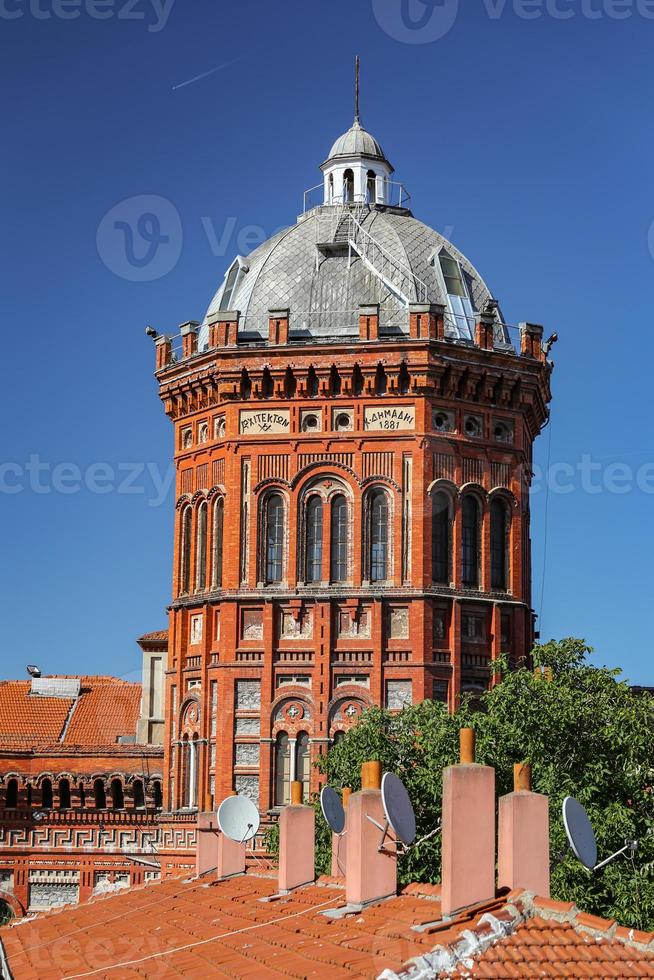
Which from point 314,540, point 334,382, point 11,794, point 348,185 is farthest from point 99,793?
point 348,185

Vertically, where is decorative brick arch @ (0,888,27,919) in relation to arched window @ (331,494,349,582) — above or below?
below

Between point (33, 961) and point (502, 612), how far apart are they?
28.3 metres

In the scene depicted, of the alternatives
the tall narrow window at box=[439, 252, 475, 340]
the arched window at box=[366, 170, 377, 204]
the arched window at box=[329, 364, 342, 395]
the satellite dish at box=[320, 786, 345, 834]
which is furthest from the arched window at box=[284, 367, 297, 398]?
the satellite dish at box=[320, 786, 345, 834]

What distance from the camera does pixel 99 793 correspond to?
208 ft

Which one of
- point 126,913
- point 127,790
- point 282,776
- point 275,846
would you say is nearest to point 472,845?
point 126,913

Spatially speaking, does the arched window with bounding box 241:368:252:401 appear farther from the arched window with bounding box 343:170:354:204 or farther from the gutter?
the gutter

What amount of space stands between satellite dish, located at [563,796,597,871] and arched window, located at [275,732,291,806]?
28.6 metres

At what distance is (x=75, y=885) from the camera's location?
60.0 meters

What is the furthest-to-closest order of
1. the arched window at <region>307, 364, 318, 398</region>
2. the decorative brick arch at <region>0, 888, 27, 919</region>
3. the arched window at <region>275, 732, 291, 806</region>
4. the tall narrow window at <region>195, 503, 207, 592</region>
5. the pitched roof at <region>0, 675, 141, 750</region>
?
the pitched roof at <region>0, 675, 141, 750</region>
the decorative brick arch at <region>0, 888, 27, 919</region>
the tall narrow window at <region>195, 503, 207, 592</region>
the arched window at <region>307, 364, 318, 398</region>
the arched window at <region>275, 732, 291, 806</region>

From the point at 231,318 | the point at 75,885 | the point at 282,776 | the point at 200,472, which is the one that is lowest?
the point at 75,885

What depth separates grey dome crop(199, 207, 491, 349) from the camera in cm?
5806

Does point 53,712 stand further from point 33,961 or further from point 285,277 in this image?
point 33,961

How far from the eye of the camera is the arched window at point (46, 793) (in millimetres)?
63594

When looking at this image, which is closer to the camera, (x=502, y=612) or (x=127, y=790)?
(x=502, y=612)
